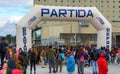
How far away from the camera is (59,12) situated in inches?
1146

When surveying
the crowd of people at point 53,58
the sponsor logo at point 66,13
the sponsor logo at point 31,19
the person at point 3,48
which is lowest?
the crowd of people at point 53,58

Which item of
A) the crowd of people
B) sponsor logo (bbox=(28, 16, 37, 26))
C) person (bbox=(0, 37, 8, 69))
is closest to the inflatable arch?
sponsor logo (bbox=(28, 16, 37, 26))

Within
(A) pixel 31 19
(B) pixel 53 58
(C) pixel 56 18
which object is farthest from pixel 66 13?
(B) pixel 53 58

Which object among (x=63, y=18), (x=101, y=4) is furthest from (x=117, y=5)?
(x=63, y=18)

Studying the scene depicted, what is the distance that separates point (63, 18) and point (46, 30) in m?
58.0

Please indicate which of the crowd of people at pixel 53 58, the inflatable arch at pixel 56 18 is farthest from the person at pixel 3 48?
the inflatable arch at pixel 56 18

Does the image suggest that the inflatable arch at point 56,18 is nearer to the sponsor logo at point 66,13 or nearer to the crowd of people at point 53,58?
the sponsor logo at point 66,13

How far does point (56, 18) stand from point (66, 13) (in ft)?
2.81

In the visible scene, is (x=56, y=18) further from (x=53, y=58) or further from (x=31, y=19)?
(x=53, y=58)

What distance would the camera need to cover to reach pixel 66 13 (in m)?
29.3

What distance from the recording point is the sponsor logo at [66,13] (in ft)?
94.5

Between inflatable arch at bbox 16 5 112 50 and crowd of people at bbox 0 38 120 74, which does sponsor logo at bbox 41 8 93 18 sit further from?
crowd of people at bbox 0 38 120 74

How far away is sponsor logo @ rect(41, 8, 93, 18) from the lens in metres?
28.8

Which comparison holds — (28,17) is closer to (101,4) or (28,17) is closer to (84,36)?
(84,36)
